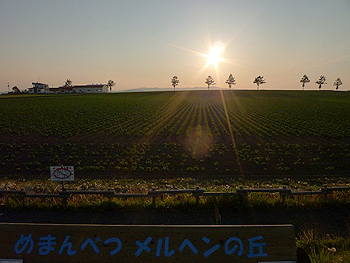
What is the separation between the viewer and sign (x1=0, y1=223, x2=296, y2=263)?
322 centimetres

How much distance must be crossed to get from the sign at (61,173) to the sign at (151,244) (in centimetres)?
443

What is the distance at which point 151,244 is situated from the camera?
3287 millimetres

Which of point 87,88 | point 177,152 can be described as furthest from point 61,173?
point 87,88

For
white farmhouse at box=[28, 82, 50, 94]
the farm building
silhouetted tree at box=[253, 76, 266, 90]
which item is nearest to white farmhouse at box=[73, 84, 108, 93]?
the farm building

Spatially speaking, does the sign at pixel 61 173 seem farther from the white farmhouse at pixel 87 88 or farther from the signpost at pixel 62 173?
the white farmhouse at pixel 87 88

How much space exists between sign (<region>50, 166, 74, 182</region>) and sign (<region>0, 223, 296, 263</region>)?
4.43m

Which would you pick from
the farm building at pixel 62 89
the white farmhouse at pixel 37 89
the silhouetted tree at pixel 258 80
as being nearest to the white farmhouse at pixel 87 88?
the farm building at pixel 62 89

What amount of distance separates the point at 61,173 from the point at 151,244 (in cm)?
593

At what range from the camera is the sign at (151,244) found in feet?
10.6

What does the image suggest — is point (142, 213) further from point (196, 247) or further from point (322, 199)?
point (322, 199)

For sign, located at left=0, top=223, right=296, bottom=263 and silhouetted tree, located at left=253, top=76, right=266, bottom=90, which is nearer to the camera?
sign, located at left=0, top=223, right=296, bottom=263

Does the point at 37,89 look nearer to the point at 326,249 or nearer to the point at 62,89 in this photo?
the point at 62,89

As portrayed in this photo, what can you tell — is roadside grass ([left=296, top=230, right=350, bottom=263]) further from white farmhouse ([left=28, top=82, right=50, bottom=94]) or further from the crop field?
white farmhouse ([left=28, top=82, right=50, bottom=94])

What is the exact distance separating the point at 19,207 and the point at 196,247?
6.98 meters
